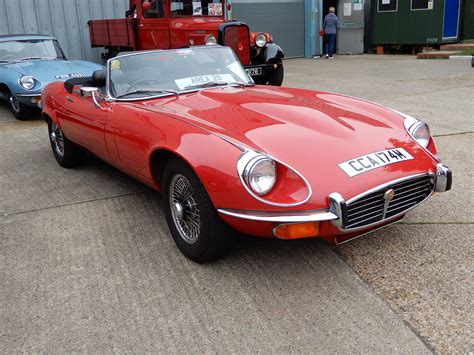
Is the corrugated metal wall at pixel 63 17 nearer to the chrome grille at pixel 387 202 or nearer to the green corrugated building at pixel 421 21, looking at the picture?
the green corrugated building at pixel 421 21

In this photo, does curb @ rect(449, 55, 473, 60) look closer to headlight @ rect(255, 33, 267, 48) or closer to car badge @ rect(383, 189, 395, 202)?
headlight @ rect(255, 33, 267, 48)

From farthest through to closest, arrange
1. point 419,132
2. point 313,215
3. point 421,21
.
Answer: point 421,21 → point 419,132 → point 313,215

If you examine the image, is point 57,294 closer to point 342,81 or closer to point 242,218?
point 242,218

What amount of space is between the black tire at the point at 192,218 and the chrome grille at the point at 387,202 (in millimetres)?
743

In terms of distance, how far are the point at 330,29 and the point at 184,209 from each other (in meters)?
16.1

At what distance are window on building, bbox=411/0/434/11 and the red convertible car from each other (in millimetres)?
15280

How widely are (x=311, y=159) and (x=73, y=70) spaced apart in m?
6.67

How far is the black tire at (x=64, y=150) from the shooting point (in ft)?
17.1

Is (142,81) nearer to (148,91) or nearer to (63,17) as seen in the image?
(148,91)

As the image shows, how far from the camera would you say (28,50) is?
905 centimetres

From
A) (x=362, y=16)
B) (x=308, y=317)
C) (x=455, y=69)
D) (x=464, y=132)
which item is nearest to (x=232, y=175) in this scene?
(x=308, y=317)

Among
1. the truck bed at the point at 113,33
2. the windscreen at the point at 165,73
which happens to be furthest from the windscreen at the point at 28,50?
the windscreen at the point at 165,73

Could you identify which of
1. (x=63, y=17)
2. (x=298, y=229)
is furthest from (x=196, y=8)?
(x=298, y=229)

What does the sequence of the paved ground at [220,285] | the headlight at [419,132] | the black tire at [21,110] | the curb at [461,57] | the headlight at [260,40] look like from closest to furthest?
1. the paved ground at [220,285]
2. the headlight at [419,132]
3. the black tire at [21,110]
4. the headlight at [260,40]
5. the curb at [461,57]
